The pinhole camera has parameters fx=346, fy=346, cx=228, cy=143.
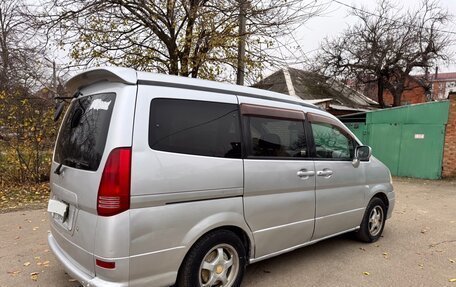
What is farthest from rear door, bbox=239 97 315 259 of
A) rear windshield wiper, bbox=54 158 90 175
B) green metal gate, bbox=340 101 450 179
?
green metal gate, bbox=340 101 450 179

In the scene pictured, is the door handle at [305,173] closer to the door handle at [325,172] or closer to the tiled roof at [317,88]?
the door handle at [325,172]

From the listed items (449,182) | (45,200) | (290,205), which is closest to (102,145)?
(290,205)

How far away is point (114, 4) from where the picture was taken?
8.70m

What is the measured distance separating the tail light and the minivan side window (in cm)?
229

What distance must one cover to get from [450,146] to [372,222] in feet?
26.8

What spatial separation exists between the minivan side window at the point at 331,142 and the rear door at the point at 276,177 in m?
0.27

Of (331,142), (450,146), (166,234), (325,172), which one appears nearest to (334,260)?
(325,172)

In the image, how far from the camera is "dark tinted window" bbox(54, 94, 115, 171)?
2.62 meters

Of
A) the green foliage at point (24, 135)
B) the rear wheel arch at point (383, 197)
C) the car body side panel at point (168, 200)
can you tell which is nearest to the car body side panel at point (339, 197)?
the rear wheel arch at point (383, 197)

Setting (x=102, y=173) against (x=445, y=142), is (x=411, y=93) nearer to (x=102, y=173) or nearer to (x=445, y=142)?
(x=445, y=142)

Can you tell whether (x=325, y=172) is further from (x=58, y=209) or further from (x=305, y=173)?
(x=58, y=209)

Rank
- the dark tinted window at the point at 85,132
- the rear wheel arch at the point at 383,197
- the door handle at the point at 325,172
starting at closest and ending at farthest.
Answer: the dark tinted window at the point at 85,132, the door handle at the point at 325,172, the rear wheel arch at the point at 383,197

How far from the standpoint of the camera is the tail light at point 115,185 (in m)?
2.43

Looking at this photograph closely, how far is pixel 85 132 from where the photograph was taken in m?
2.85
